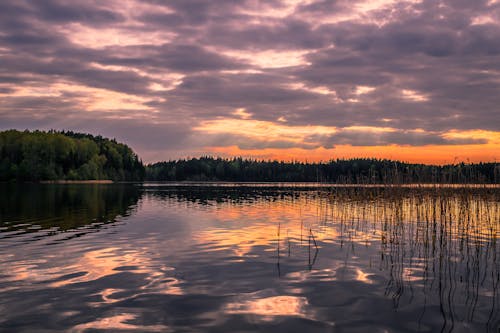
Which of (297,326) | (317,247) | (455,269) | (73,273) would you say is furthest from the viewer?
(317,247)

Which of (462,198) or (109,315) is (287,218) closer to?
(462,198)

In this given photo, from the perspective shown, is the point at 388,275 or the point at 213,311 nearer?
the point at 213,311

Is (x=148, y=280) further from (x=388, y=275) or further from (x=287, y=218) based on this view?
(x=287, y=218)

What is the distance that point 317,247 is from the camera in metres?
25.0

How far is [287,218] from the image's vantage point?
42500 millimetres

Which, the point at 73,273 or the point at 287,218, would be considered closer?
the point at 73,273

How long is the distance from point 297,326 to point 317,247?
531 inches

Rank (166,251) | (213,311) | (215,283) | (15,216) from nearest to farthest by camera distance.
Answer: (213,311) → (215,283) → (166,251) → (15,216)

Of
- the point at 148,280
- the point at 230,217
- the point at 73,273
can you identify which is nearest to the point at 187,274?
the point at 148,280

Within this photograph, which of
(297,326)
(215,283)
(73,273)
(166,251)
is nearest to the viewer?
(297,326)

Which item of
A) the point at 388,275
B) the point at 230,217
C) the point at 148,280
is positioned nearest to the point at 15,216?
the point at 230,217

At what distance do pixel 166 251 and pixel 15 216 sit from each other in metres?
23.9

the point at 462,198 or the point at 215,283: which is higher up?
the point at 462,198

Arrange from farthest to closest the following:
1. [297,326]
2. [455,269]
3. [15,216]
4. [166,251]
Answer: [15,216] < [166,251] < [455,269] < [297,326]
